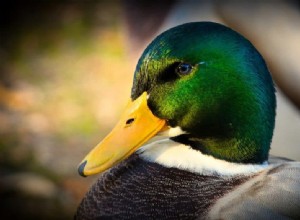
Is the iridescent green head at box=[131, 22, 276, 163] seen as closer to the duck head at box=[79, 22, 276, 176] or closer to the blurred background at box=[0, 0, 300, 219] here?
the duck head at box=[79, 22, 276, 176]

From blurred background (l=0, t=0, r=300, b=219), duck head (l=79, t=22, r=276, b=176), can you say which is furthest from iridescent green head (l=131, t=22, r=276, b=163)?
blurred background (l=0, t=0, r=300, b=219)

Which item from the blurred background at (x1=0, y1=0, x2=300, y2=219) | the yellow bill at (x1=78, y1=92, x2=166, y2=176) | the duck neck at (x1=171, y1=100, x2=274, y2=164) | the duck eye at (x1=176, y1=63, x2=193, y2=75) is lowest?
the duck neck at (x1=171, y1=100, x2=274, y2=164)

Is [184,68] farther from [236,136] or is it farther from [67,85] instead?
[67,85]

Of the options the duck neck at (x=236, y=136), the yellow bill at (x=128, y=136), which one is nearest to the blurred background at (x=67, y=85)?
the duck neck at (x=236, y=136)

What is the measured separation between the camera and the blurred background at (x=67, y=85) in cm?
149

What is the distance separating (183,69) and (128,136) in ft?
0.48

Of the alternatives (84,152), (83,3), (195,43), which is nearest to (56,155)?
(84,152)

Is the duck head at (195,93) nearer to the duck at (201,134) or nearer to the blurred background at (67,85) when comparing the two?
the duck at (201,134)

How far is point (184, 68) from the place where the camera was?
1062mm

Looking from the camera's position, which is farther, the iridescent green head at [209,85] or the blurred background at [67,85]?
the blurred background at [67,85]

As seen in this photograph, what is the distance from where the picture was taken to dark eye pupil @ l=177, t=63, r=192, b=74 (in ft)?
3.48

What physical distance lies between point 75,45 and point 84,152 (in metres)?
0.27

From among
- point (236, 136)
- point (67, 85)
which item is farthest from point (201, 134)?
point (67, 85)

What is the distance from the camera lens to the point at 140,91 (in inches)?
42.5
